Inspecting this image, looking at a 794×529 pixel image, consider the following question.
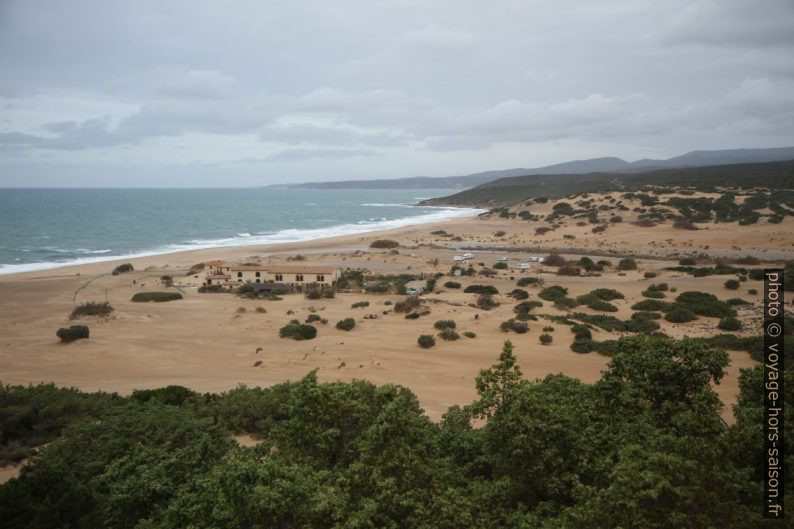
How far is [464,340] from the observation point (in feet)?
82.8

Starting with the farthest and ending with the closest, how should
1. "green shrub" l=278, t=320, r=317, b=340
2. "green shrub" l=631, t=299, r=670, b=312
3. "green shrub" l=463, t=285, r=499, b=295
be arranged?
1. "green shrub" l=463, t=285, r=499, b=295
2. "green shrub" l=631, t=299, r=670, b=312
3. "green shrub" l=278, t=320, r=317, b=340

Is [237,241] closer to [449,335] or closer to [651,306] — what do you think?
[449,335]

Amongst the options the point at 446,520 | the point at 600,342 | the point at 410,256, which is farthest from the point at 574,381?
the point at 410,256

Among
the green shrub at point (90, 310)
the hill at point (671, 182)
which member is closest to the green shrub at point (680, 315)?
the green shrub at point (90, 310)

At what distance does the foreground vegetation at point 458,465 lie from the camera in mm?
7031

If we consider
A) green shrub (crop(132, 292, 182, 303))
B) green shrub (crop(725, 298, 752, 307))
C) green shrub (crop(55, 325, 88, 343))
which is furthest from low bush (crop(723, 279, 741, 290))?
green shrub (crop(55, 325, 88, 343))

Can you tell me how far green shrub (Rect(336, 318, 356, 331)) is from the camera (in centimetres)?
2756

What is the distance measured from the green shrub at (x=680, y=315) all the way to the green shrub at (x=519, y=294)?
890 centimetres

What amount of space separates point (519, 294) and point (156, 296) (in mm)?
24604

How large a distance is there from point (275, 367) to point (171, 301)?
17066 millimetres

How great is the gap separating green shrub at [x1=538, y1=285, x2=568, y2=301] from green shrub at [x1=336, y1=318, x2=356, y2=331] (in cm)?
1355

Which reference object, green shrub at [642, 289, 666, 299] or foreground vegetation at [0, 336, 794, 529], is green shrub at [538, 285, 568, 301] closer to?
green shrub at [642, 289, 666, 299]

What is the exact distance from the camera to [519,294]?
116 ft

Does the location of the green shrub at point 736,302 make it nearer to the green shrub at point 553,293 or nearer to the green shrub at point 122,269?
the green shrub at point 553,293
